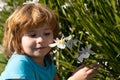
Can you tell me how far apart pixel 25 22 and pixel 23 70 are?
0.77 ft

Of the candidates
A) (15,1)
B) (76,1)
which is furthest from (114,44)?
(15,1)

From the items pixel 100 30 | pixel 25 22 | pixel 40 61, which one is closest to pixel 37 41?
pixel 25 22

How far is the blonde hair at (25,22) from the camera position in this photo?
202 cm

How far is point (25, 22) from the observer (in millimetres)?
2025

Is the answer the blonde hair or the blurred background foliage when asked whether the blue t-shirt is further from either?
the blurred background foliage

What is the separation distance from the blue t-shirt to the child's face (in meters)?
0.05

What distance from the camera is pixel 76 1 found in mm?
2408

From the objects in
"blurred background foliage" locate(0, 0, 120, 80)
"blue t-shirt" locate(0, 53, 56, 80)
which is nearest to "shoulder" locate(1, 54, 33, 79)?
"blue t-shirt" locate(0, 53, 56, 80)

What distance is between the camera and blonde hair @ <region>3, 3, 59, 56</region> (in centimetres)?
202

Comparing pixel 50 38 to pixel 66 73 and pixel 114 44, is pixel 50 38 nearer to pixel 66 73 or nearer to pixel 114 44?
pixel 114 44

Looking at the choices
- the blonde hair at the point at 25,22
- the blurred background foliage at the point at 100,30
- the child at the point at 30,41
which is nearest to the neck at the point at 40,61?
the child at the point at 30,41

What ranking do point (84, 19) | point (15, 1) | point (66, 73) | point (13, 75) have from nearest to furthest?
point (13, 75) → point (84, 19) → point (66, 73) → point (15, 1)

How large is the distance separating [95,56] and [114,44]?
0.17 m

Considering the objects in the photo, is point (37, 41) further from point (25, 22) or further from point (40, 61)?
point (40, 61)
